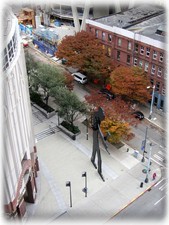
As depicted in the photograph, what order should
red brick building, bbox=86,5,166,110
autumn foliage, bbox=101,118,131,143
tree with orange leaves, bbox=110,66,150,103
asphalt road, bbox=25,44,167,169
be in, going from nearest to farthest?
1. autumn foliage, bbox=101,118,131,143
2. asphalt road, bbox=25,44,167,169
3. tree with orange leaves, bbox=110,66,150,103
4. red brick building, bbox=86,5,166,110

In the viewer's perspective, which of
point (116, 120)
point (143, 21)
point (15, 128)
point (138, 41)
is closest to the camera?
A: point (15, 128)

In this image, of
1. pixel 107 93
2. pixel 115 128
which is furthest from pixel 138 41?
pixel 115 128

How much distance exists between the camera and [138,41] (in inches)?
1928

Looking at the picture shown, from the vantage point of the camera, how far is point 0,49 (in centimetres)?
2444

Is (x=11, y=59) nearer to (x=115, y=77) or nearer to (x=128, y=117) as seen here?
(x=128, y=117)

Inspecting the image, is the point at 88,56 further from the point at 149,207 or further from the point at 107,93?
the point at 149,207

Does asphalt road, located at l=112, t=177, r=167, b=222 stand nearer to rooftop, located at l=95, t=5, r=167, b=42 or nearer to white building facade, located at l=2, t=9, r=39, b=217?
white building facade, located at l=2, t=9, r=39, b=217

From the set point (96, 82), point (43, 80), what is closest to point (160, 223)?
point (43, 80)

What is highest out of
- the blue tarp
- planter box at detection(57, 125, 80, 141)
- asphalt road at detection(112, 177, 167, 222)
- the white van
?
the blue tarp

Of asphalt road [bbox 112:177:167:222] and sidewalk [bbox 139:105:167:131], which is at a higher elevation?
sidewalk [bbox 139:105:167:131]

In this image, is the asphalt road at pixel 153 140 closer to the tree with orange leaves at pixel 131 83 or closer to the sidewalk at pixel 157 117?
the sidewalk at pixel 157 117

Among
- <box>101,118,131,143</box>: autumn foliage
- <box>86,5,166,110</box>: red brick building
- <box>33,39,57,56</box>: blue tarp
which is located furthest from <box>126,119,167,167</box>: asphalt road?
<box>33,39,57,56</box>: blue tarp

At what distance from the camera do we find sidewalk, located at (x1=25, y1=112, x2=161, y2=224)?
32.9 m

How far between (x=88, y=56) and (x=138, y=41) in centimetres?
801
